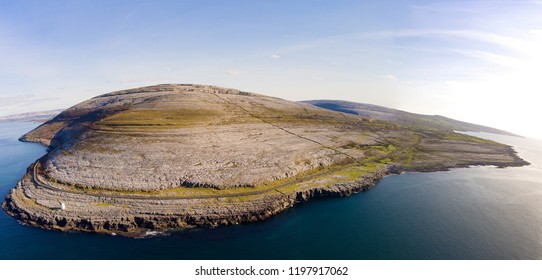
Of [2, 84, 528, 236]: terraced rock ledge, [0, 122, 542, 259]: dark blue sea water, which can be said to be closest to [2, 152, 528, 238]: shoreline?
[2, 84, 528, 236]: terraced rock ledge

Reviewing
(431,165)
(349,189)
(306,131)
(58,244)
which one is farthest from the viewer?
(306,131)

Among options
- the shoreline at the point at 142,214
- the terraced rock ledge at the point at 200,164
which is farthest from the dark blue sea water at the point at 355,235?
the terraced rock ledge at the point at 200,164

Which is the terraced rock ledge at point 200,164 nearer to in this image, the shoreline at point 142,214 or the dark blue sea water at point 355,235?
the shoreline at point 142,214

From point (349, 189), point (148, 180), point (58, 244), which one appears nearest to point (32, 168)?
point (148, 180)

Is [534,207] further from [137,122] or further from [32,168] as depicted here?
[32,168]

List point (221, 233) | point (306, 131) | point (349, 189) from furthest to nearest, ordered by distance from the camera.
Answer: point (306, 131) → point (349, 189) → point (221, 233)

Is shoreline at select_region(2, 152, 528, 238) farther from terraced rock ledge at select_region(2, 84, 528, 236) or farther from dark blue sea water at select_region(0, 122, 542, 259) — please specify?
dark blue sea water at select_region(0, 122, 542, 259)
